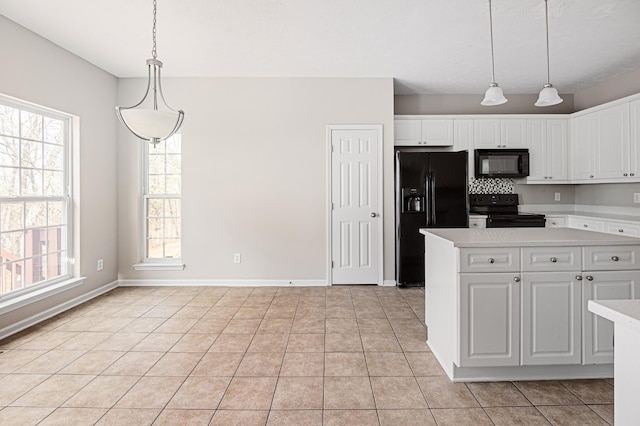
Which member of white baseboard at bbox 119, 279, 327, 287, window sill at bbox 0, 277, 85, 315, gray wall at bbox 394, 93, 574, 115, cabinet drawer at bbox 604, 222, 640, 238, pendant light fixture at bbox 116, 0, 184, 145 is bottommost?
white baseboard at bbox 119, 279, 327, 287

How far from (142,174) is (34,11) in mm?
2101

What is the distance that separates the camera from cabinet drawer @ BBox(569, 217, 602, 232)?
14.4 feet

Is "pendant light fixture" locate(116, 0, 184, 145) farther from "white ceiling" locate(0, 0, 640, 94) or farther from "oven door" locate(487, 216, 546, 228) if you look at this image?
"oven door" locate(487, 216, 546, 228)

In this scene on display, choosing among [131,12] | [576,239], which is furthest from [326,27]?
[576,239]

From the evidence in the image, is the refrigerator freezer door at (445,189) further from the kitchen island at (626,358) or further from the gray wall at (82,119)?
the gray wall at (82,119)

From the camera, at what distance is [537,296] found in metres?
2.21

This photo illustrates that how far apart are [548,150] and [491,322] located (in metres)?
3.83

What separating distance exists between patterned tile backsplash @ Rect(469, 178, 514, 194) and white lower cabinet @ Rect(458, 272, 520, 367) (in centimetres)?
335

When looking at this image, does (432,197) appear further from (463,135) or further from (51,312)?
(51,312)

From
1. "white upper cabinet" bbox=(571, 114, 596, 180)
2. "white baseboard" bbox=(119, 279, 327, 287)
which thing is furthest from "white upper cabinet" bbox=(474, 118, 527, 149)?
"white baseboard" bbox=(119, 279, 327, 287)

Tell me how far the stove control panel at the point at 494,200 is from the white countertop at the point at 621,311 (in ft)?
14.4

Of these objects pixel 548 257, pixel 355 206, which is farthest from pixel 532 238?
pixel 355 206

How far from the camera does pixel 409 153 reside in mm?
4520

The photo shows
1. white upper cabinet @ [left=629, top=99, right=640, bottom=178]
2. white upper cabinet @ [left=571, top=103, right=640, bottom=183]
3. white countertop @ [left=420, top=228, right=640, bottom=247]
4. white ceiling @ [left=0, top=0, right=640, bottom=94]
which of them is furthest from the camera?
white upper cabinet @ [left=571, top=103, right=640, bottom=183]
